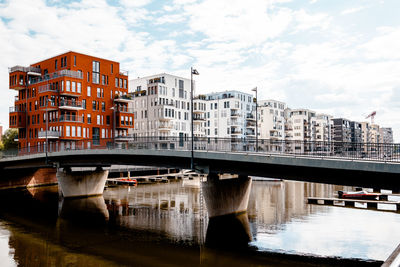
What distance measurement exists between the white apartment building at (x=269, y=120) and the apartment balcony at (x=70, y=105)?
66680 mm

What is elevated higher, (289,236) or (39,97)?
(39,97)

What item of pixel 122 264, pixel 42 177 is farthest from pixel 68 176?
pixel 122 264

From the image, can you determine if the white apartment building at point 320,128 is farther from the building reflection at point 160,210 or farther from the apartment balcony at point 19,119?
the apartment balcony at point 19,119

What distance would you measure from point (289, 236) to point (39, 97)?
5277cm

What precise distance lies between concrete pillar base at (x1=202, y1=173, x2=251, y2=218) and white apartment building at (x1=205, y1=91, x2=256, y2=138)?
66124 millimetres

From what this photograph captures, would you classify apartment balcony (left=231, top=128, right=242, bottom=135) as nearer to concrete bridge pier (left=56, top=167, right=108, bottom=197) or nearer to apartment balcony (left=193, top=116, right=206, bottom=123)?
apartment balcony (left=193, top=116, right=206, bottom=123)

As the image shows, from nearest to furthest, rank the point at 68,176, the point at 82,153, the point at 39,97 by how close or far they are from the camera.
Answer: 1. the point at 82,153
2. the point at 68,176
3. the point at 39,97

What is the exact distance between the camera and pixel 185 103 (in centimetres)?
8975

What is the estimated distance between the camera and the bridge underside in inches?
818

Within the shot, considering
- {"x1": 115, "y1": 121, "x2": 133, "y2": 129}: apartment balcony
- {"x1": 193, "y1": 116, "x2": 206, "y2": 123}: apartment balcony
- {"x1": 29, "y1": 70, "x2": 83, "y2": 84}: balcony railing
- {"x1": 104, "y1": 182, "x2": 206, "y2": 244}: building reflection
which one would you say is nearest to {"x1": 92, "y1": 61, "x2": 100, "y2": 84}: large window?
{"x1": 29, "y1": 70, "x2": 83, "y2": 84}: balcony railing

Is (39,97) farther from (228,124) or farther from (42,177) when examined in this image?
(228,124)

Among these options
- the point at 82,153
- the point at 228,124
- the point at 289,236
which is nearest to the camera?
the point at 289,236

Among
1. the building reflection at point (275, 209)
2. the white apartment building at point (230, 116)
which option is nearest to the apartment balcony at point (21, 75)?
the building reflection at point (275, 209)

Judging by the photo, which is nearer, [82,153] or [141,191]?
[82,153]
